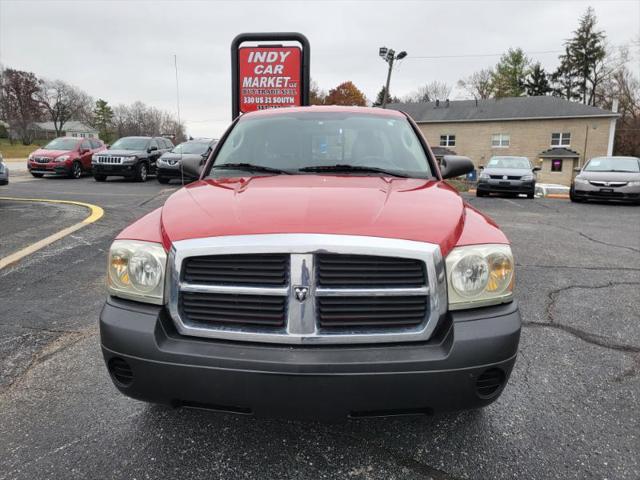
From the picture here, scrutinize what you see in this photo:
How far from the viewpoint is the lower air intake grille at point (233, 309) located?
191 cm

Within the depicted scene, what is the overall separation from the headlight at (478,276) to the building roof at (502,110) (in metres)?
48.0

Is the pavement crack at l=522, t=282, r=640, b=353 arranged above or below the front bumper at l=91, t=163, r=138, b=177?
below

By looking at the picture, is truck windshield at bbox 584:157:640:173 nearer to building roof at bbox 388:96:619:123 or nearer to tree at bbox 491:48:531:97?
building roof at bbox 388:96:619:123

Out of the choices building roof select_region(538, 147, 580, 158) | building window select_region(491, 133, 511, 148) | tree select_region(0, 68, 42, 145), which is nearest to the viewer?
building roof select_region(538, 147, 580, 158)

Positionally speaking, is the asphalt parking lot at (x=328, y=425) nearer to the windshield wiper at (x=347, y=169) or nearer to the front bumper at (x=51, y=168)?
the windshield wiper at (x=347, y=169)

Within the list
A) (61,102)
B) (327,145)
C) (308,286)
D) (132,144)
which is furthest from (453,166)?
(61,102)

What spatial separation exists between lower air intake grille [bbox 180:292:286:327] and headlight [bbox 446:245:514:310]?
0.72 metres

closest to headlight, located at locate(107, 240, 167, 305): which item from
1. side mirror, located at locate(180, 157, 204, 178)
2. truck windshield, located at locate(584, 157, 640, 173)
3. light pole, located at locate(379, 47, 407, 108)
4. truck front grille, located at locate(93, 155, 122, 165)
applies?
side mirror, located at locate(180, 157, 204, 178)

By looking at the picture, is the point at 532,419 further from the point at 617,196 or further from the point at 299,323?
the point at 617,196

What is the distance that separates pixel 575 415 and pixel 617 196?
12.7 meters

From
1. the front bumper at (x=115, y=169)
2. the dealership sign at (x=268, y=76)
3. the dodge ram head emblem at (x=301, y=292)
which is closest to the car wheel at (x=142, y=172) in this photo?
the front bumper at (x=115, y=169)

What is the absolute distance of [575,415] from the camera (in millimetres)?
2512

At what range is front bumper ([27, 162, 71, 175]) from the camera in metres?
17.0

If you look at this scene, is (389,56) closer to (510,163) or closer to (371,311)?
(510,163)
